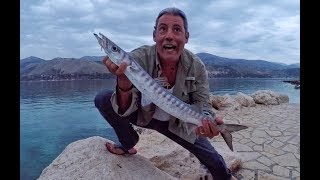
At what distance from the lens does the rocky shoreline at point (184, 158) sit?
148 inches

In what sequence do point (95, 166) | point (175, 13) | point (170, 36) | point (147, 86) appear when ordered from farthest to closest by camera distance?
point (95, 166) → point (175, 13) → point (170, 36) → point (147, 86)

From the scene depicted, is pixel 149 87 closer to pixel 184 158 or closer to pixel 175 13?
pixel 175 13

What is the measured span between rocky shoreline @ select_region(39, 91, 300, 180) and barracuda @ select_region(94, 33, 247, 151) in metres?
1.20

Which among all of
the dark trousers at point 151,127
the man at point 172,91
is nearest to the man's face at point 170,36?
the man at point 172,91

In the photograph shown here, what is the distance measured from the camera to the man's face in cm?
329

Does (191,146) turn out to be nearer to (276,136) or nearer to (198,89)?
(198,89)

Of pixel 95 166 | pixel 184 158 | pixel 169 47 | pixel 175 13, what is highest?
pixel 175 13

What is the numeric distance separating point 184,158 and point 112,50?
2861 mm

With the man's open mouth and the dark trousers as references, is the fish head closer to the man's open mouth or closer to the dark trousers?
the man's open mouth

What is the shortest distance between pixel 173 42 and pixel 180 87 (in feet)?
1.96

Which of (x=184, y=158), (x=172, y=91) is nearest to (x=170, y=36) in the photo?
(x=172, y=91)

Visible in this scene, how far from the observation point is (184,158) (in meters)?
5.02

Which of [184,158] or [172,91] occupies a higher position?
[172,91]

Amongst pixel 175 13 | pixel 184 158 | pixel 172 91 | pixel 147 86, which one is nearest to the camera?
pixel 147 86
